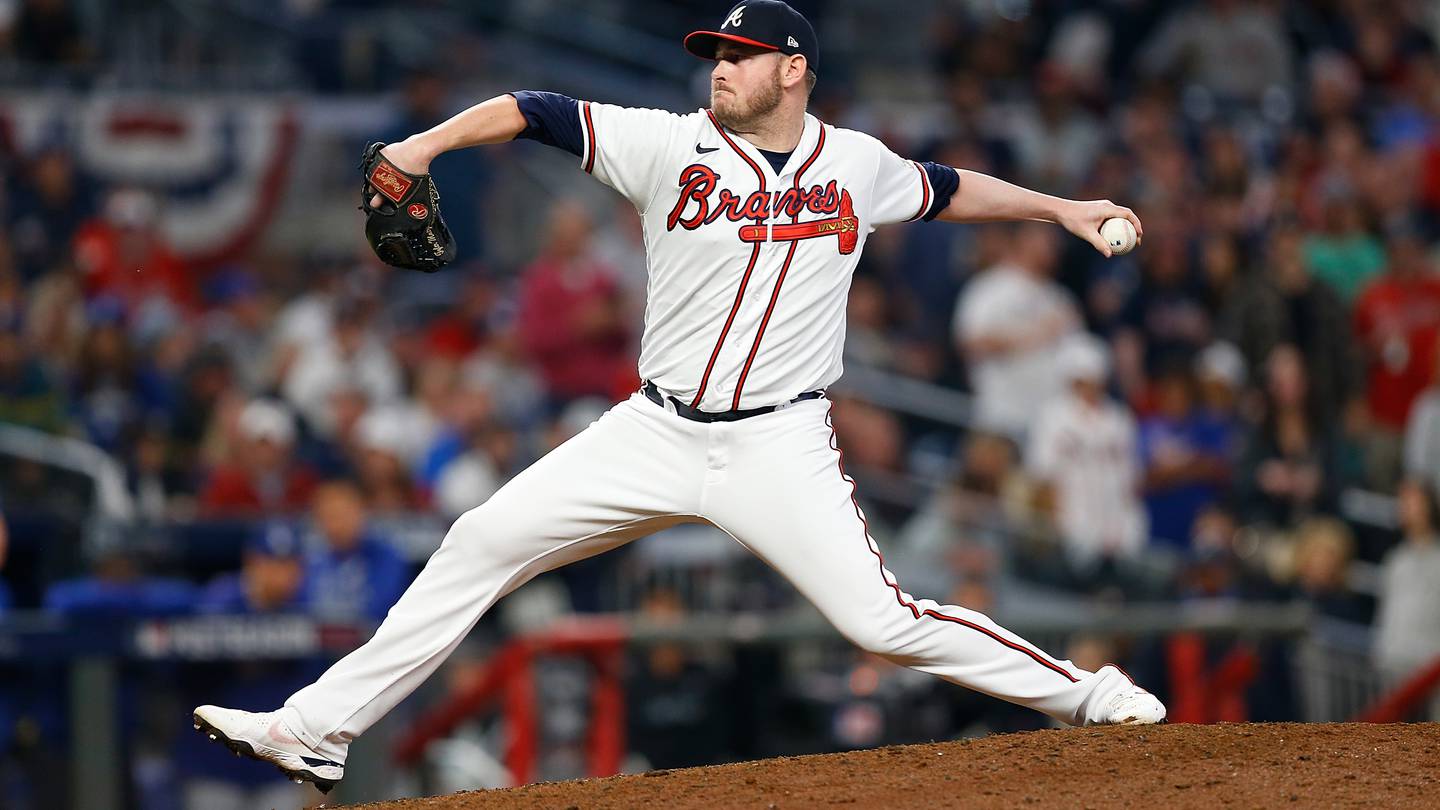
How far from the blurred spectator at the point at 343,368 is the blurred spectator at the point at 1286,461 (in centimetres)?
Answer: 467

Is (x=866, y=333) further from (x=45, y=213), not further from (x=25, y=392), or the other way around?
(x=45, y=213)

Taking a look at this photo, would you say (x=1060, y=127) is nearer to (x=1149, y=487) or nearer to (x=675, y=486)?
(x=1149, y=487)

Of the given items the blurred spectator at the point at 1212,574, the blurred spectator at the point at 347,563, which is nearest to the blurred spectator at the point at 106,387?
the blurred spectator at the point at 347,563

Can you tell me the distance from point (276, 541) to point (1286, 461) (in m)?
5.26

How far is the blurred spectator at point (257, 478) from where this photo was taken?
10031 millimetres

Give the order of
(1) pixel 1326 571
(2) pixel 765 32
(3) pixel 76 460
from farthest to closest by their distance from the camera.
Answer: (1) pixel 1326 571 → (3) pixel 76 460 → (2) pixel 765 32

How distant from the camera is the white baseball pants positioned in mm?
5176

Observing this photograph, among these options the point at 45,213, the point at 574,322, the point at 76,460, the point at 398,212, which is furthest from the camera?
the point at 45,213

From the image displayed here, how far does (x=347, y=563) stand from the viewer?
905cm

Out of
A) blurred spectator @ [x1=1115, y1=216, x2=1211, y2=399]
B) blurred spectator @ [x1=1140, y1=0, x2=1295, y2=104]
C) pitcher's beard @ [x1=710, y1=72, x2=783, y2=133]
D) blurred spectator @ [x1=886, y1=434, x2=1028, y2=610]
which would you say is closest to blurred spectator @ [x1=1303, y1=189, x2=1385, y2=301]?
blurred spectator @ [x1=1115, y1=216, x2=1211, y2=399]

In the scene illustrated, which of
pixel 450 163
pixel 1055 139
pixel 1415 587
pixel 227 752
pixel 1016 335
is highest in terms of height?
pixel 1055 139

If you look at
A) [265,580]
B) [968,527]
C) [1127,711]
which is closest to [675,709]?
[265,580]

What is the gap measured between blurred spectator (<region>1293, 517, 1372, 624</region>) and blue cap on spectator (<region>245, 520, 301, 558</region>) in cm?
495

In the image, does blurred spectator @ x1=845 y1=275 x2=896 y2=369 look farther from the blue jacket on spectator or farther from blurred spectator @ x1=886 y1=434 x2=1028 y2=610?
the blue jacket on spectator
